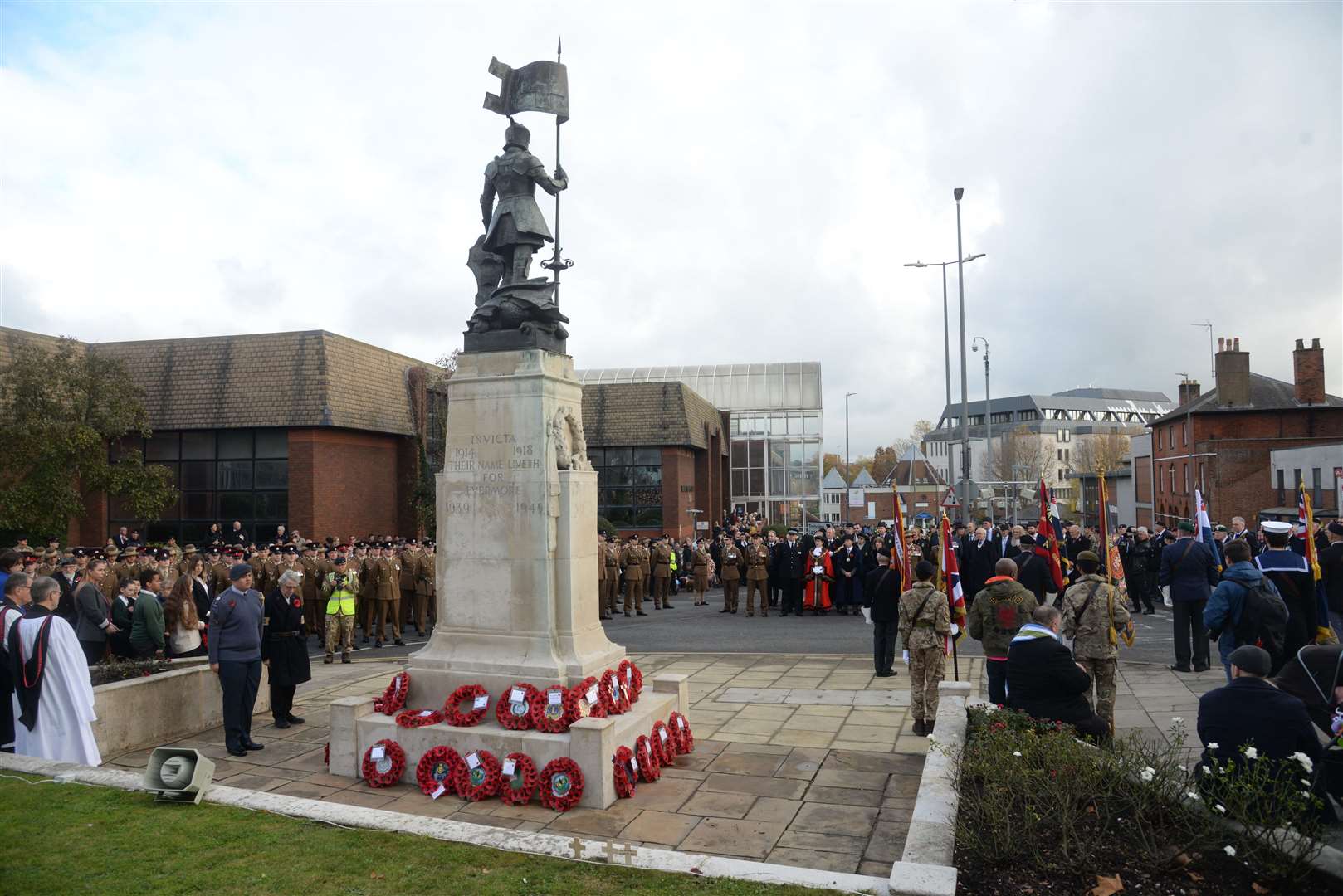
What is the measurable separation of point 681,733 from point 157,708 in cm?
548

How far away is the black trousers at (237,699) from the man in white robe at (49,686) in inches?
43.1

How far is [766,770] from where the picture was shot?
7.72m

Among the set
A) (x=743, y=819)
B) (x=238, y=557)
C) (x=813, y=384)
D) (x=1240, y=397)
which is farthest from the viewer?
(x=813, y=384)

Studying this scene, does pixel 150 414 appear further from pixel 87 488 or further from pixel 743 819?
pixel 743 819

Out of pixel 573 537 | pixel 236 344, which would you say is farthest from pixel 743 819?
pixel 236 344

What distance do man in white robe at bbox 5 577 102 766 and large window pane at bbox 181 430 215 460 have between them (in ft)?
66.8

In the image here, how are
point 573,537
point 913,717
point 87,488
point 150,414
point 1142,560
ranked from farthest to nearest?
1. point 150,414
2. point 87,488
3. point 1142,560
4. point 913,717
5. point 573,537

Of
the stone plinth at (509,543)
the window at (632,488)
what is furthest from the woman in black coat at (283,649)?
the window at (632,488)

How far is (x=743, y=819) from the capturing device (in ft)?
21.2

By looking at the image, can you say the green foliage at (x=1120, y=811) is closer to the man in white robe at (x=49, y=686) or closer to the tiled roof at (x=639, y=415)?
the man in white robe at (x=49, y=686)

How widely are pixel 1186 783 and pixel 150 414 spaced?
27666 mm

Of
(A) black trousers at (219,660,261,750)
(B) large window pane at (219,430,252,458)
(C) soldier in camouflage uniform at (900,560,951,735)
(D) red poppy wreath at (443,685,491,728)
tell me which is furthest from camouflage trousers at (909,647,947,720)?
(B) large window pane at (219,430,252,458)

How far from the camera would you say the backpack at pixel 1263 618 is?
851 centimetres

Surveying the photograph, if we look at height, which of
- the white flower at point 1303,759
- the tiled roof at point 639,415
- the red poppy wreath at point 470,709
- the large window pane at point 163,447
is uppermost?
the tiled roof at point 639,415
